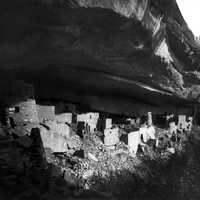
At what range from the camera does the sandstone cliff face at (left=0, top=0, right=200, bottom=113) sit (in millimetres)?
4754

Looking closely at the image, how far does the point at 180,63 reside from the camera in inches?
332

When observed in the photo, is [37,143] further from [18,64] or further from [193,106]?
[193,106]

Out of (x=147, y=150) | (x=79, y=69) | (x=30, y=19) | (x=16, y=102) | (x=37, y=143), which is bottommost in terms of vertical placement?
(x=147, y=150)

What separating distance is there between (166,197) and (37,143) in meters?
2.34

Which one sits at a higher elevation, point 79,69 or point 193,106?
point 79,69

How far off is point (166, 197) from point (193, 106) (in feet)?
27.6

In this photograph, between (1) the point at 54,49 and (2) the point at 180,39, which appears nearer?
(1) the point at 54,49

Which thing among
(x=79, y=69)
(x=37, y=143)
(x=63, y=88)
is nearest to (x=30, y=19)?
(x=37, y=143)

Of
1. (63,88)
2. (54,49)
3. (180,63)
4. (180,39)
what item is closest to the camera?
(54,49)

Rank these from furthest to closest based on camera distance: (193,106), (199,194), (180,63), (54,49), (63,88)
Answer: (193,106) < (63,88) < (180,63) < (54,49) < (199,194)

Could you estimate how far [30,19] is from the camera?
4.73 m

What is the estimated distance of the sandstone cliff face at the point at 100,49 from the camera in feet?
15.6

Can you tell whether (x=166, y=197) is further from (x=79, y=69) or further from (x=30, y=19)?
(x=79, y=69)

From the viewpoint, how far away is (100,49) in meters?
6.18
